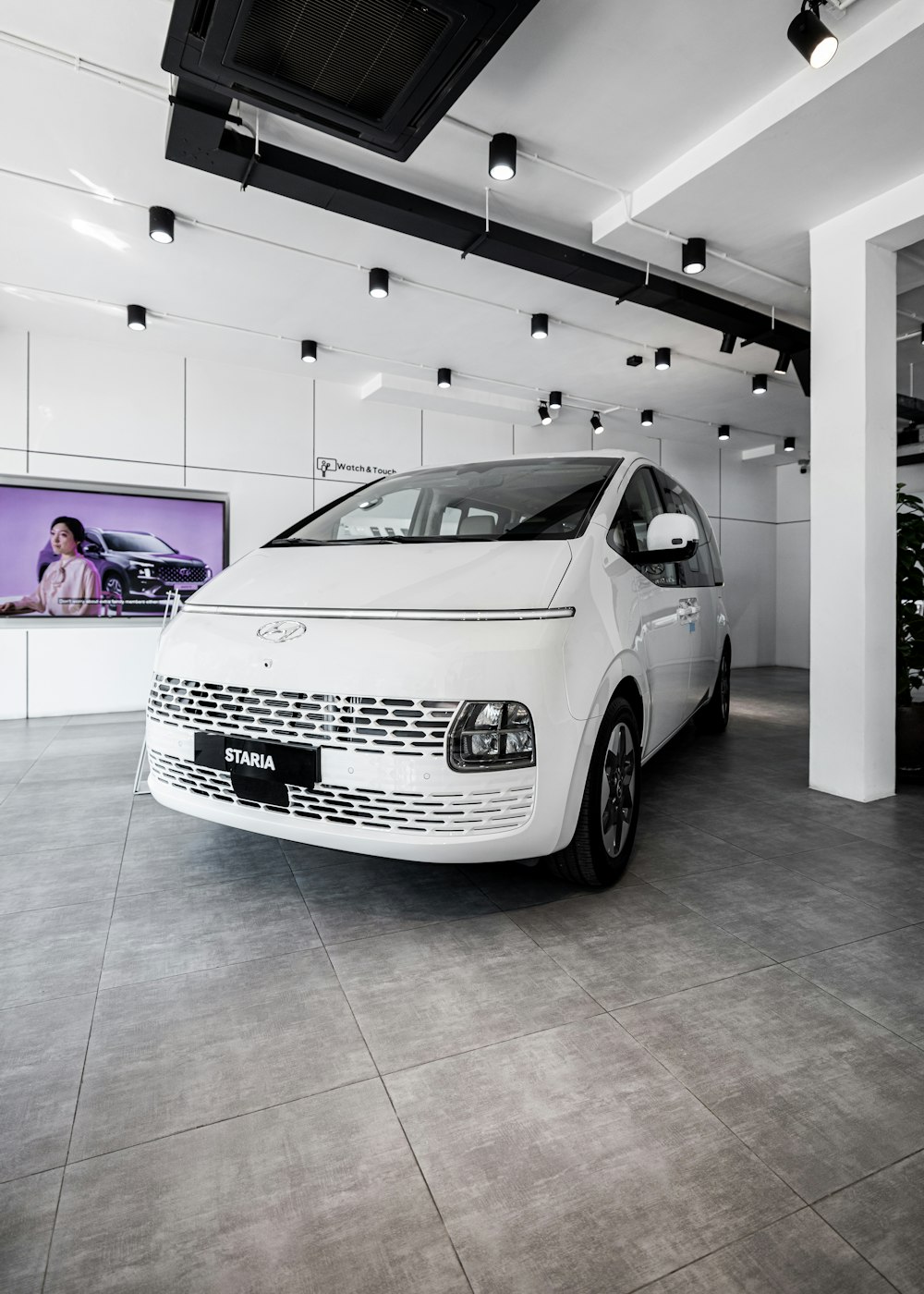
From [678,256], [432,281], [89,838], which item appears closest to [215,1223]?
[89,838]

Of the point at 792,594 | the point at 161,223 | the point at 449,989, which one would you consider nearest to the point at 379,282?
the point at 161,223

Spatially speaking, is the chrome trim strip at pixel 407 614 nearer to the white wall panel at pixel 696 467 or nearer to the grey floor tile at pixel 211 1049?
the grey floor tile at pixel 211 1049

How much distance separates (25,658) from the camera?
592cm

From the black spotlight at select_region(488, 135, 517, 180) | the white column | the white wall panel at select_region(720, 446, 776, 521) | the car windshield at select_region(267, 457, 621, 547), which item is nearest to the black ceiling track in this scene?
the black spotlight at select_region(488, 135, 517, 180)

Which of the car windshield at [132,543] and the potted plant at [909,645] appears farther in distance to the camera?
the car windshield at [132,543]

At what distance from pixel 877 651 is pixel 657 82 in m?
2.68

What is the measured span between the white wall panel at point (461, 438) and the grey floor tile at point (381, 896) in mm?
5749

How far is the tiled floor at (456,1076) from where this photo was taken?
1020 millimetres

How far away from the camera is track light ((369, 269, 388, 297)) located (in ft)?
15.0

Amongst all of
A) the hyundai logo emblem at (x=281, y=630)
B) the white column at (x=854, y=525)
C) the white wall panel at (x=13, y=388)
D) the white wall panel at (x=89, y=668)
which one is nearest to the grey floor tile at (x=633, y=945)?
the hyundai logo emblem at (x=281, y=630)

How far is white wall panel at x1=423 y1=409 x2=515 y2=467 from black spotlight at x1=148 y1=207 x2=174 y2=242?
386cm

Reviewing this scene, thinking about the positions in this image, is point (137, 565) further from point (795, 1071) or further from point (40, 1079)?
point (795, 1071)

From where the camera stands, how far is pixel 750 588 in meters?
10.5

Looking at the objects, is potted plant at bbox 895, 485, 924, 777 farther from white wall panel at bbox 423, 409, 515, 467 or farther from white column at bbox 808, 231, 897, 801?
white wall panel at bbox 423, 409, 515, 467
